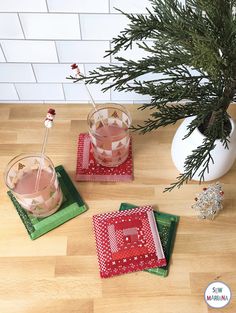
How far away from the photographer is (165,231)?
82cm

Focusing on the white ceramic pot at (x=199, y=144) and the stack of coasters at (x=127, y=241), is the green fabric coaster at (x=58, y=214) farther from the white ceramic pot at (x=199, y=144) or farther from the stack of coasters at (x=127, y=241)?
the white ceramic pot at (x=199, y=144)

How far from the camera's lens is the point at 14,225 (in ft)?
2.75

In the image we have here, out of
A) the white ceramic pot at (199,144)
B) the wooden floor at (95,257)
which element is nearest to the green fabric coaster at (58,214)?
the wooden floor at (95,257)

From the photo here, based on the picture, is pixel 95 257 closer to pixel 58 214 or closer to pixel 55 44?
pixel 58 214

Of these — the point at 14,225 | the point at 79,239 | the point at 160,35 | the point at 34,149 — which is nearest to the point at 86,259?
the point at 79,239

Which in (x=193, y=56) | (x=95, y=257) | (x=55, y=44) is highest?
(x=193, y=56)

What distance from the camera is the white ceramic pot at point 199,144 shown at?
77 cm

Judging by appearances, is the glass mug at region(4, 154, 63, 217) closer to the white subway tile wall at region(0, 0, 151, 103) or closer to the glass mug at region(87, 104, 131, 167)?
the glass mug at region(87, 104, 131, 167)

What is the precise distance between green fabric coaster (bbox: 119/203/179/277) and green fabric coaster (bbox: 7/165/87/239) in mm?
104

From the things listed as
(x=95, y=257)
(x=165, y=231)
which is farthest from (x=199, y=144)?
(x=95, y=257)

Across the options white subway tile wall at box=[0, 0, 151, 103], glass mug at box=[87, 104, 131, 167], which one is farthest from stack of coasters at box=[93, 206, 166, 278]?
white subway tile wall at box=[0, 0, 151, 103]

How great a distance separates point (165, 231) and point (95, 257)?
163 mm

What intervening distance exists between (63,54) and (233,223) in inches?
22.1

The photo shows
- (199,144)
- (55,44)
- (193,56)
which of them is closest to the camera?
(193,56)
